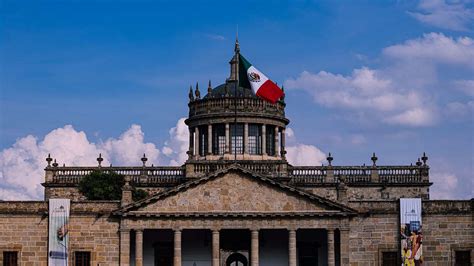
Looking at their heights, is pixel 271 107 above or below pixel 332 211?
above

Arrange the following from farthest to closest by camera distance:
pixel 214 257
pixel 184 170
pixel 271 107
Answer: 1. pixel 271 107
2. pixel 184 170
3. pixel 214 257

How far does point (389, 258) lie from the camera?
81.1 meters

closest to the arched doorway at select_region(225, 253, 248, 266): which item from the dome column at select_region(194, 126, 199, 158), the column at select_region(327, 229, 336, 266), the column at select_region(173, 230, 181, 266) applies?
the column at select_region(173, 230, 181, 266)

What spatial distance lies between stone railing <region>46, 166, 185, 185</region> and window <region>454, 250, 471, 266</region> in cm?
2040

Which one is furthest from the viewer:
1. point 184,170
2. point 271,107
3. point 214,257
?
point 271,107

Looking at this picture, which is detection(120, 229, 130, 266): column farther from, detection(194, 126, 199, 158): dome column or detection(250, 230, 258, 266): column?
detection(194, 126, 199, 158): dome column

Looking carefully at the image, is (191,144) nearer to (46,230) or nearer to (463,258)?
(46,230)

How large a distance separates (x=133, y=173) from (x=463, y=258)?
80.9 ft

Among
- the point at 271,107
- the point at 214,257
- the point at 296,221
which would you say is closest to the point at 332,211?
the point at 296,221

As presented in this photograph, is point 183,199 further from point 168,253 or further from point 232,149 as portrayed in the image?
point 232,149

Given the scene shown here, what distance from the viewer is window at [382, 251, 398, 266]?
266 feet

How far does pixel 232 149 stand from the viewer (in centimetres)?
9094

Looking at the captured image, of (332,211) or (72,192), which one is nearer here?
(332,211)

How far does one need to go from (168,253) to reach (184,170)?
642 centimetres
